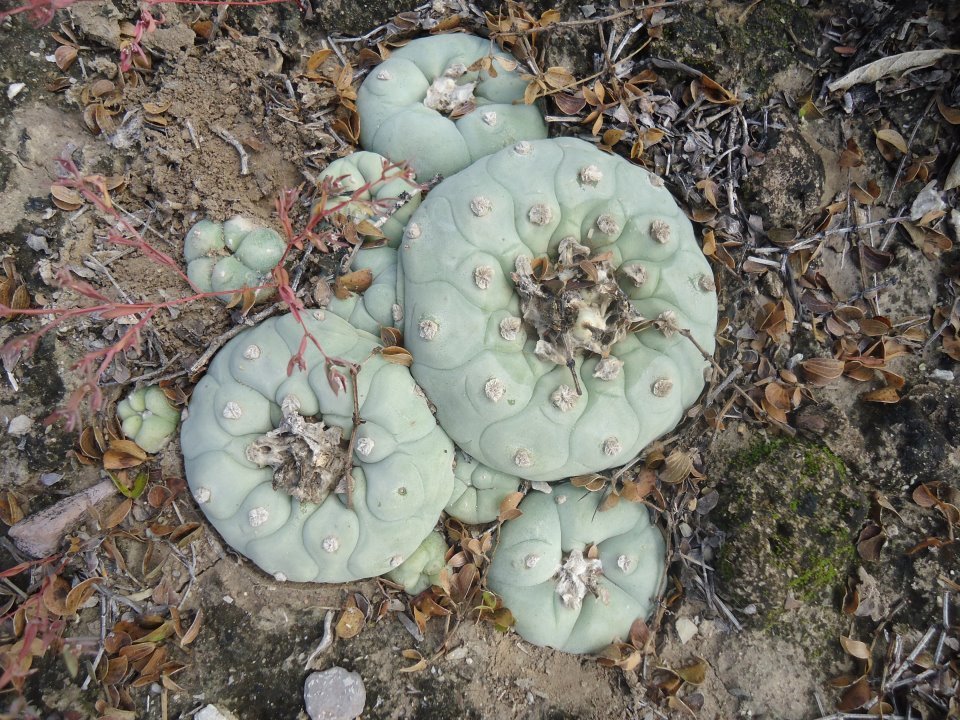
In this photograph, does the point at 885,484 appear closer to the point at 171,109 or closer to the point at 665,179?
the point at 665,179

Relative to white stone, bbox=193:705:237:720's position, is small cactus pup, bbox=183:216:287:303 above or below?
above

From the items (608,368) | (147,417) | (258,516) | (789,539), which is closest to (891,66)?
(608,368)

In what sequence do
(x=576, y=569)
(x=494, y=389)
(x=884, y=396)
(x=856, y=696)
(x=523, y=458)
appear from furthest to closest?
(x=884, y=396), (x=576, y=569), (x=856, y=696), (x=523, y=458), (x=494, y=389)

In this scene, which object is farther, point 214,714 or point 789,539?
point 789,539

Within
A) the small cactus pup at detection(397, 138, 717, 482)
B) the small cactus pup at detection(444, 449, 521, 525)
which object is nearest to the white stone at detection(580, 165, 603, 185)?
the small cactus pup at detection(397, 138, 717, 482)

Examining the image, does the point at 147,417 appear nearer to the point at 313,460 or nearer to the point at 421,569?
the point at 313,460

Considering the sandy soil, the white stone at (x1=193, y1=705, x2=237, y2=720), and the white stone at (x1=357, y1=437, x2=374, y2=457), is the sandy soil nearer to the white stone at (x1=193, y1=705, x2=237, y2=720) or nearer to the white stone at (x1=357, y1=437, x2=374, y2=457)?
the white stone at (x1=193, y1=705, x2=237, y2=720)

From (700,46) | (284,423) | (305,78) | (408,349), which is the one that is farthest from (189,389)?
(700,46)
